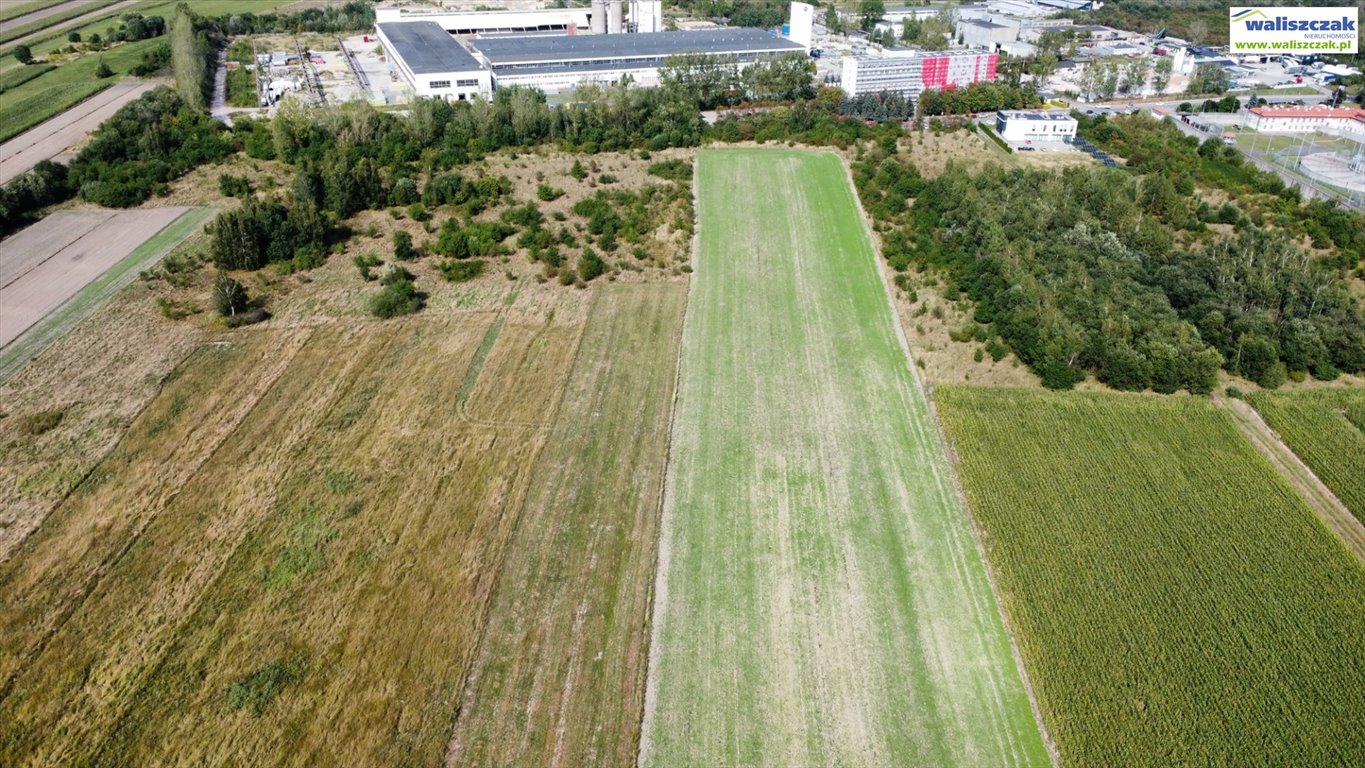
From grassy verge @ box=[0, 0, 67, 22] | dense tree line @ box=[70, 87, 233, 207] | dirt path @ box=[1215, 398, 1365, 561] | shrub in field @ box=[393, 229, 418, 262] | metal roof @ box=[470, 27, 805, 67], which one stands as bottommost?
dirt path @ box=[1215, 398, 1365, 561]

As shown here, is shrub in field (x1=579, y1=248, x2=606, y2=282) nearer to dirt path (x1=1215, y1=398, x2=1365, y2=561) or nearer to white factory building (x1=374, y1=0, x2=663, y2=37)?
dirt path (x1=1215, y1=398, x2=1365, y2=561)

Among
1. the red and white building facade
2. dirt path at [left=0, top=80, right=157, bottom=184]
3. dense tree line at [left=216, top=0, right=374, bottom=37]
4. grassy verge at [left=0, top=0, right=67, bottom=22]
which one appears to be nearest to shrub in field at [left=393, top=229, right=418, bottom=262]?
dirt path at [left=0, top=80, right=157, bottom=184]

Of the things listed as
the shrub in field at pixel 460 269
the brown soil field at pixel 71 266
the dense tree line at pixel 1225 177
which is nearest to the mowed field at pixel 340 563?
the shrub in field at pixel 460 269

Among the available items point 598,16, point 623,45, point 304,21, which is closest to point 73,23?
point 304,21

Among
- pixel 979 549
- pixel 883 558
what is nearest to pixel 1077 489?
pixel 979 549

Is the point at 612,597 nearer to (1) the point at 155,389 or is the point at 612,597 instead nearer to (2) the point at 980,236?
(1) the point at 155,389
